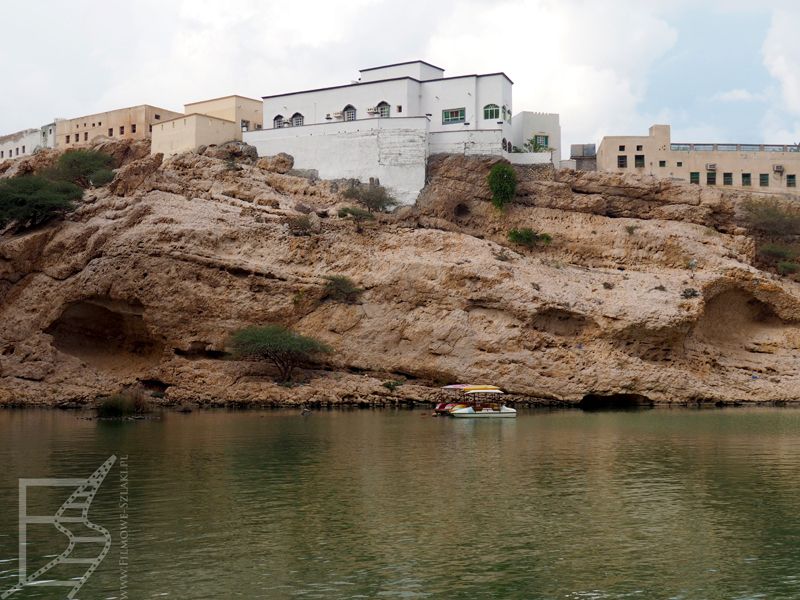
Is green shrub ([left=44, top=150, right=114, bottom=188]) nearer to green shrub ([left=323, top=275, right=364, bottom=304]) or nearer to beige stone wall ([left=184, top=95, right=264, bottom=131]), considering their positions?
beige stone wall ([left=184, top=95, right=264, bottom=131])

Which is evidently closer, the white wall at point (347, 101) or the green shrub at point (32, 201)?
the green shrub at point (32, 201)

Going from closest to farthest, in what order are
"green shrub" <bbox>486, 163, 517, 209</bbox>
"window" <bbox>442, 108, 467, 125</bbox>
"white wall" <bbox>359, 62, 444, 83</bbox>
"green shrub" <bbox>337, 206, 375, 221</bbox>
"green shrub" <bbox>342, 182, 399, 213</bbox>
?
"green shrub" <bbox>337, 206, 375, 221</bbox> → "green shrub" <bbox>342, 182, 399, 213</bbox> → "green shrub" <bbox>486, 163, 517, 209</bbox> → "window" <bbox>442, 108, 467, 125</bbox> → "white wall" <bbox>359, 62, 444, 83</bbox>

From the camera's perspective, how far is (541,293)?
43.6m

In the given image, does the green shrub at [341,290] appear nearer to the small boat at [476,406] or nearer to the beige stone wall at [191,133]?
the small boat at [476,406]

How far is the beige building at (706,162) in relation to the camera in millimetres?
53812

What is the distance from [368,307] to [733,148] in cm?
2544

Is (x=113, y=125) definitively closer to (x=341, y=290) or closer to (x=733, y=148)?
(x=341, y=290)

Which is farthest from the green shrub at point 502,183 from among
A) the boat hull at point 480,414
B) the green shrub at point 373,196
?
the boat hull at point 480,414

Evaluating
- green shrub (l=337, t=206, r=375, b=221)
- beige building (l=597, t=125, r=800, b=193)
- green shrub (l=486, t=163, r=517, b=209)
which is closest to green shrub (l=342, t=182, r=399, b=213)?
green shrub (l=337, t=206, r=375, b=221)

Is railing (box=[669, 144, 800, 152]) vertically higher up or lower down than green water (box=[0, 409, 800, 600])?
higher up

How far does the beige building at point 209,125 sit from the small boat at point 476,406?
81.0ft

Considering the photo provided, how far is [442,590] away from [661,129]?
154 feet

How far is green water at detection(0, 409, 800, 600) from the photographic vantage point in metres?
12.4

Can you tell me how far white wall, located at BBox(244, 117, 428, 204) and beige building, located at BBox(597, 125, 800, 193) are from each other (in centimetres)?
1158
